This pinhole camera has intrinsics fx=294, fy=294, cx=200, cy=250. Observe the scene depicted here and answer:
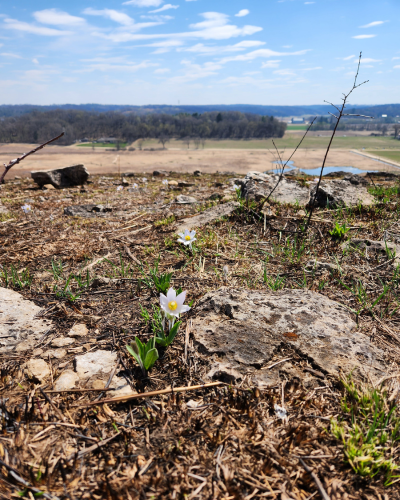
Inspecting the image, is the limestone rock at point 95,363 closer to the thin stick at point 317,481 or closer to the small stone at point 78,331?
the small stone at point 78,331

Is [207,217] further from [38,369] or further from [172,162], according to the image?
[172,162]

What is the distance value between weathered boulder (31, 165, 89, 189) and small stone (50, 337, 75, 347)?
9.49 meters

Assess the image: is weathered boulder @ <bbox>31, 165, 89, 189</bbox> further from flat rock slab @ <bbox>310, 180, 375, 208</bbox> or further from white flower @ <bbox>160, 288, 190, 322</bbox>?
white flower @ <bbox>160, 288, 190, 322</bbox>

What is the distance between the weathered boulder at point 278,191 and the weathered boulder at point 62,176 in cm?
740

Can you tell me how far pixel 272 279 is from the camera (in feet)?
10.3

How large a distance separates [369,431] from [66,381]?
5.83 ft

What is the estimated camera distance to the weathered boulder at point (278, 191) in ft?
17.5

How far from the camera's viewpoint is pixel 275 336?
7.23 ft

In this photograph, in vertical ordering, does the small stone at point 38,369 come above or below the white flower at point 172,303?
below

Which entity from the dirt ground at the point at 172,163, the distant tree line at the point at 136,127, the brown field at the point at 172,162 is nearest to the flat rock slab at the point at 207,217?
the brown field at the point at 172,162

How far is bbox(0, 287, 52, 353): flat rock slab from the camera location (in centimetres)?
223

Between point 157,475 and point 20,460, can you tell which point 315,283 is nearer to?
point 157,475

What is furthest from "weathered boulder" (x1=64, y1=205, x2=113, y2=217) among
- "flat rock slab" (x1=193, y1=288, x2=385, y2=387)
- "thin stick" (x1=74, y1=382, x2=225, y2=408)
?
"thin stick" (x1=74, y1=382, x2=225, y2=408)

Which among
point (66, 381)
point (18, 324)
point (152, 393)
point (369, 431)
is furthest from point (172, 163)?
point (369, 431)
